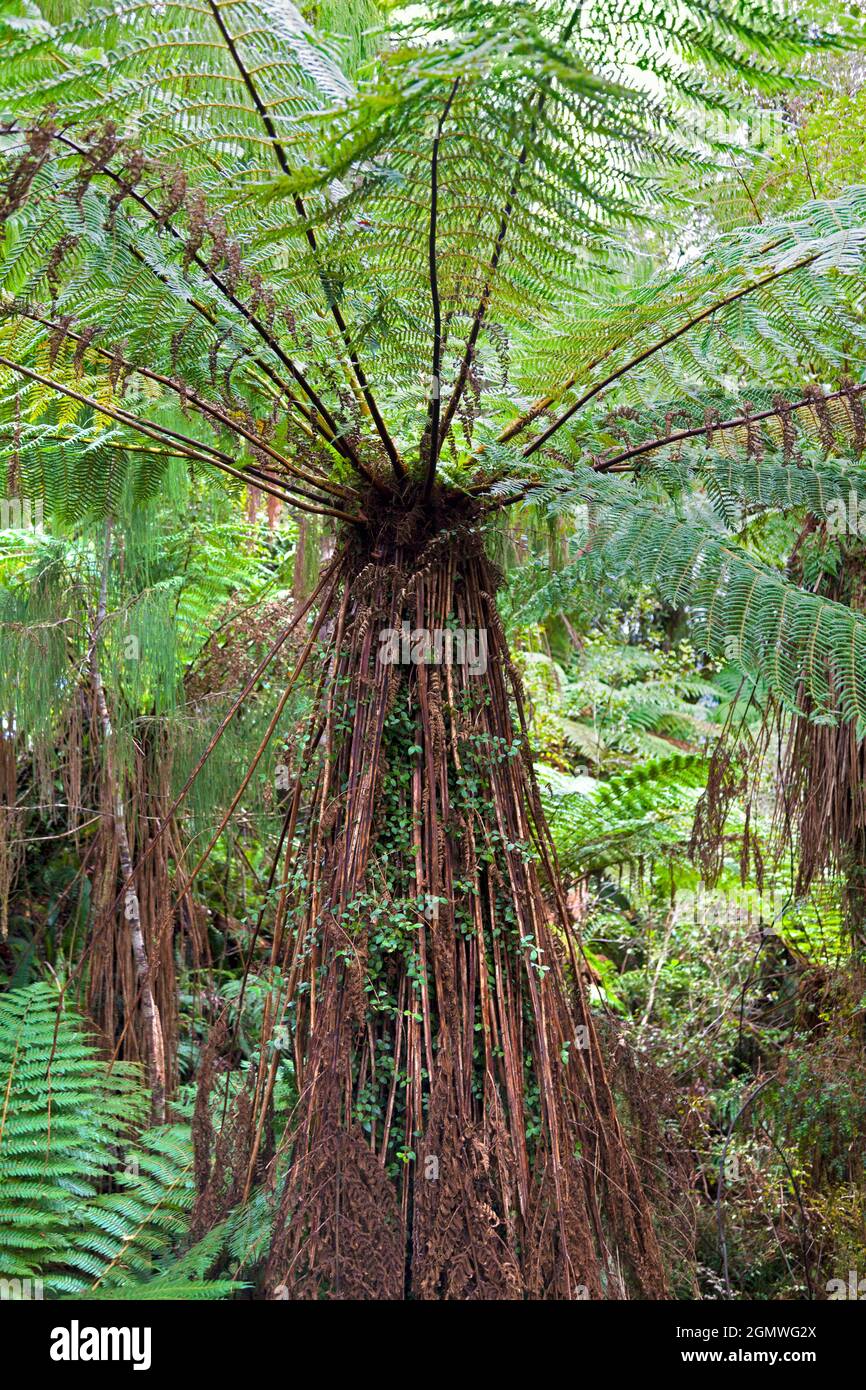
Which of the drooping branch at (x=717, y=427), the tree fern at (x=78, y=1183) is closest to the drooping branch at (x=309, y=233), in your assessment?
the drooping branch at (x=717, y=427)

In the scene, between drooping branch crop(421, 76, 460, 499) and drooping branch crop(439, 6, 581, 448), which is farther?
drooping branch crop(439, 6, 581, 448)

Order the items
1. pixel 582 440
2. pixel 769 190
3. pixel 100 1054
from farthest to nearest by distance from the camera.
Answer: pixel 100 1054, pixel 769 190, pixel 582 440

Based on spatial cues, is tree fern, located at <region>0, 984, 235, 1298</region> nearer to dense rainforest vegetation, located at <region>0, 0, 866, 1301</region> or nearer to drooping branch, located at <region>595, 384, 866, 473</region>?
dense rainforest vegetation, located at <region>0, 0, 866, 1301</region>

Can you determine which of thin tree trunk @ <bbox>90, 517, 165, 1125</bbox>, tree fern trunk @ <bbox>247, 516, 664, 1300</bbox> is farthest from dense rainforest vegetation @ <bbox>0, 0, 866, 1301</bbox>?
thin tree trunk @ <bbox>90, 517, 165, 1125</bbox>

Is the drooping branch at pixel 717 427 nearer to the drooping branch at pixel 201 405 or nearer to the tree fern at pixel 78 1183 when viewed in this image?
the drooping branch at pixel 201 405

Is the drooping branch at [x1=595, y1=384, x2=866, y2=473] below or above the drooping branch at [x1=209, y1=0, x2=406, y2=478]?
above

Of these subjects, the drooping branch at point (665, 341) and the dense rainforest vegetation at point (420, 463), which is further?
the drooping branch at point (665, 341)

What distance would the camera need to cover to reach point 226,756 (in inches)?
119

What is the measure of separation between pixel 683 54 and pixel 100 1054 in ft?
8.89
